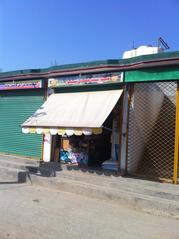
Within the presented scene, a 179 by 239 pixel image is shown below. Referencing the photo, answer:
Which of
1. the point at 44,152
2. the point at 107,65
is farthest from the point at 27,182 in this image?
the point at 107,65

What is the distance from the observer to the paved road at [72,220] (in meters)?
6.10

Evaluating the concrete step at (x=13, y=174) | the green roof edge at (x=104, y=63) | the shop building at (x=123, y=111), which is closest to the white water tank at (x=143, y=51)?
the shop building at (x=123, y=111)

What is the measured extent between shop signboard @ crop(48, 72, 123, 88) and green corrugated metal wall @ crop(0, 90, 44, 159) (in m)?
1.05

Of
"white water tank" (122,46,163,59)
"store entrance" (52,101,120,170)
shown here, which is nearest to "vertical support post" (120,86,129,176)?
"store entrance" (52,101,120,170)

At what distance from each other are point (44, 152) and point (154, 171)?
388cm

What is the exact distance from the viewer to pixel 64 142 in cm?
1143

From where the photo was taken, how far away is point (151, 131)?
405 inches

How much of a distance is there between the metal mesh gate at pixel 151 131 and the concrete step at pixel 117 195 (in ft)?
4.37

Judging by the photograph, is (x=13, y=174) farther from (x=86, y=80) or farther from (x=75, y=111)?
(x=86, y=80)

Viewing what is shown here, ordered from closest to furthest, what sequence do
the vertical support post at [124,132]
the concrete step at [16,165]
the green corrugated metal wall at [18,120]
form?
1. the vertical support post at [124,132]
2. the concrete step at [16,165]
3. the green corrugated metal wall at [18,120]

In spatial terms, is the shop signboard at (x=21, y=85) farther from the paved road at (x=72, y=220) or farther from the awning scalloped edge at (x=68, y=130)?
the paved road at (x=72, y=220)

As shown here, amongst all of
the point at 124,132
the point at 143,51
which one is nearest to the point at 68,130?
the point at 124,132

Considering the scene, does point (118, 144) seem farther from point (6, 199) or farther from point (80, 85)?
point (6, 199)

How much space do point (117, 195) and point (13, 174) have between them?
12.6ft
